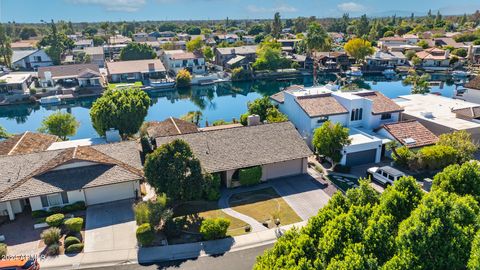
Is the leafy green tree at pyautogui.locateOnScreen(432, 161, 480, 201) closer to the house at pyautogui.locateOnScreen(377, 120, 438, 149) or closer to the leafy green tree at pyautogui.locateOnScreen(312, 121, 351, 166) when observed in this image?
the leafy green tree at pyautogui.locateOnScreen(312, 121, 351, 166)

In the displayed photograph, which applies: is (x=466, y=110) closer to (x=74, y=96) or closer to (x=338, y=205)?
(x=338, y=205)

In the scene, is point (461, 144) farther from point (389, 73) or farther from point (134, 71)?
point (134, 71)

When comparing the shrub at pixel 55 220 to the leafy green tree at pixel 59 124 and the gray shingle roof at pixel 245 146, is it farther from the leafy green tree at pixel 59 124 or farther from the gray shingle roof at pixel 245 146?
the leafy green tree at pixel 59 124

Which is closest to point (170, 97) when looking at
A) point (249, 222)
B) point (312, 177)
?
point (312, 177)

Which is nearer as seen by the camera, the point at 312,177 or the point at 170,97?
the point at 312,177

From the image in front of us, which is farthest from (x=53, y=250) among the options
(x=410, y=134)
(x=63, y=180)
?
(x=410, y=134)
